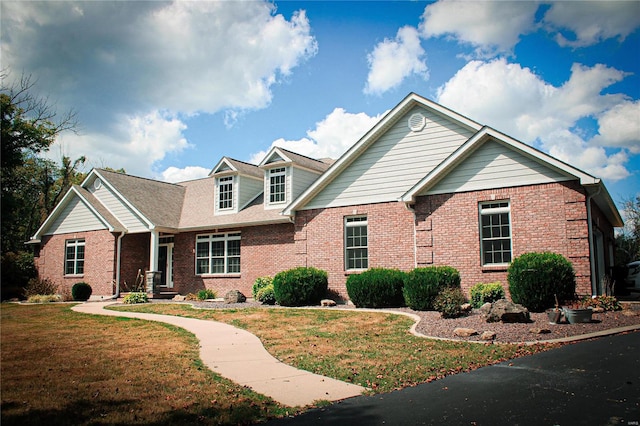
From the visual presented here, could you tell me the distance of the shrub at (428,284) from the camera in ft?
49.8

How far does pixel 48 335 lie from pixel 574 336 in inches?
490

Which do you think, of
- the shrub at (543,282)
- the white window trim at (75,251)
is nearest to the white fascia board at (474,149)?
the shrub at (543,282)

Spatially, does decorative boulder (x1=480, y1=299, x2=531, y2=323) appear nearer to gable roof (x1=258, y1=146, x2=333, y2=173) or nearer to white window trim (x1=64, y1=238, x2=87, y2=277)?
gable roof (x1=258, y1=146, x2=333, y2=173)

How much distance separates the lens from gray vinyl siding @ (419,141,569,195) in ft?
50.6

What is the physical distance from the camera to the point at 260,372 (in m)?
8.20

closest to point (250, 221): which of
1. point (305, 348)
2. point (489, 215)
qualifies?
point (489, 215)

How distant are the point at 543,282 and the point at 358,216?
775 cm

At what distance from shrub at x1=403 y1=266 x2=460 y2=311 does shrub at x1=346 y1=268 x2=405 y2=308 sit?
942 millimetres

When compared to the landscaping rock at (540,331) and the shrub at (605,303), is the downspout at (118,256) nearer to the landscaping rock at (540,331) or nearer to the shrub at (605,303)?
the landscaping rock at (540,331)

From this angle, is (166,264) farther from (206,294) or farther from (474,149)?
(474,149)

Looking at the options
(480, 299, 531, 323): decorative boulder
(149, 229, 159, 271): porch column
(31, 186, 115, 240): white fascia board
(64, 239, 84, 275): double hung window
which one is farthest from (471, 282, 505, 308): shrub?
(64, 239, 84, 275): double hung window

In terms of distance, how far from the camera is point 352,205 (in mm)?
19422

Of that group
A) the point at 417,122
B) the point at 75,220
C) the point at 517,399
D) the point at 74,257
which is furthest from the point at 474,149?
the point at 74,257

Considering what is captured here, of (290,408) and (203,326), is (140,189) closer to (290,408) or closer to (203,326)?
(203,326)
